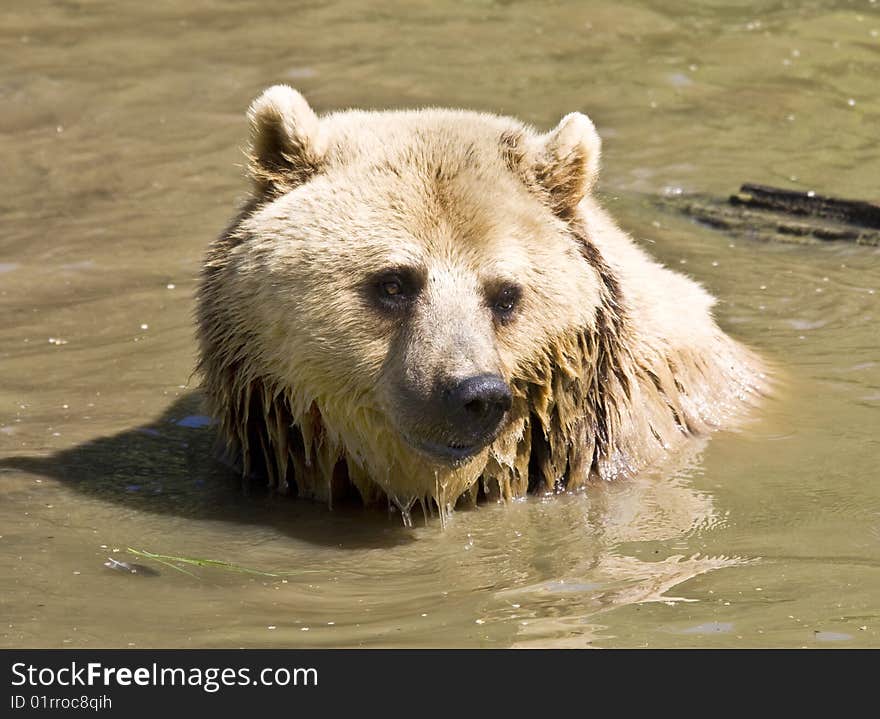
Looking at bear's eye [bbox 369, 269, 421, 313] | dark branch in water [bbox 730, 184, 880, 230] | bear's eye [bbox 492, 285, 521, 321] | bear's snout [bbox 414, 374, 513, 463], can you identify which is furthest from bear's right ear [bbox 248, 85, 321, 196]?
dark branch in water [bbox 730, 184, 880, 230]

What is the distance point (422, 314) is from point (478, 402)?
469 mm

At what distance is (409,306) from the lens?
5574 mm

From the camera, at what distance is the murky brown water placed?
188 inches

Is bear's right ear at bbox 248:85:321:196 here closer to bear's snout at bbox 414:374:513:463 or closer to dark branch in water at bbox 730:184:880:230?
bear's snout at bbox 414:374:513:463

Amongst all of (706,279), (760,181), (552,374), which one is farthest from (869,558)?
(760,181)

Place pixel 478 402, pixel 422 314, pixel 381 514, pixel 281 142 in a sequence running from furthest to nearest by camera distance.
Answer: pixel 381 514 → pixel 281 142 → pixel 422 314 → pixel 478 402

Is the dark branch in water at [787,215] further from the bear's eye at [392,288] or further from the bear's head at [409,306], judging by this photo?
the bear's eye at [392,288]

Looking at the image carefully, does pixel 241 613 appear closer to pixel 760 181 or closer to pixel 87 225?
pixel 87 225

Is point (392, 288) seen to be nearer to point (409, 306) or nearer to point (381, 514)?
Answer: point (409, 306)

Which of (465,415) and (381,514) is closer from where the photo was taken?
(465,415)

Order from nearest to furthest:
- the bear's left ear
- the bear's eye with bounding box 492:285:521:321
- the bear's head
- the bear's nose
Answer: the bear's nose → the bear's head → the bear's eye with bounding box 492:285:521:321 → the bear's left ear

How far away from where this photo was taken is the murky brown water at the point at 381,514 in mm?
4777

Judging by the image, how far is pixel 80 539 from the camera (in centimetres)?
548

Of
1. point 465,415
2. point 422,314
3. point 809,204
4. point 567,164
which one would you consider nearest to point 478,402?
point 465,415
